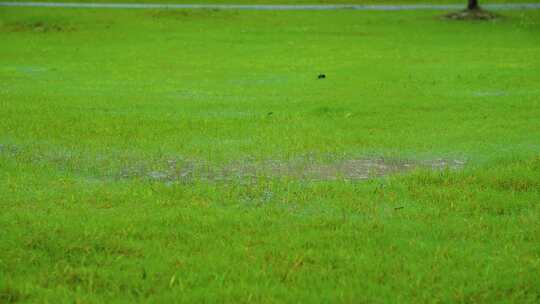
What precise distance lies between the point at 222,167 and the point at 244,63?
14565 mm

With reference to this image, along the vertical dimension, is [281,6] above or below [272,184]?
below

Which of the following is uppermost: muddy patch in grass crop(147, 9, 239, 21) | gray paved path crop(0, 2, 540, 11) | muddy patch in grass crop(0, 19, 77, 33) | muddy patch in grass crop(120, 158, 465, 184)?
muddy patch in grass crop(120, 158, 465, 184)

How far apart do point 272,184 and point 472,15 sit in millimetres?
31389

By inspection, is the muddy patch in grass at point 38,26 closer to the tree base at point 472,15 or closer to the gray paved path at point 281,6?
the gray paved path at point 281,6

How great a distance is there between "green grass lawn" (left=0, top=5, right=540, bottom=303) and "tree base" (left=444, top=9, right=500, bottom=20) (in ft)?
52.7

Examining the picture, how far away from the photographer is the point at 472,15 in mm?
38188

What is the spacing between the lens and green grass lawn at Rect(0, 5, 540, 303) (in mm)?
6105

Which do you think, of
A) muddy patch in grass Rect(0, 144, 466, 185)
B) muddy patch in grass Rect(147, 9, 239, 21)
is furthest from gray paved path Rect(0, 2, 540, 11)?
muddy patch in grass Rect(0, 144, 466, 185)

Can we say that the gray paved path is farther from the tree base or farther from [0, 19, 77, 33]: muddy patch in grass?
[0, 19, 77, 33]: muddy patch in grass

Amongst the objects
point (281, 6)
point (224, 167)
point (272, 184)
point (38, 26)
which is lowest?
point (281, 6)

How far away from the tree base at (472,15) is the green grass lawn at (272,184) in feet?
52.7

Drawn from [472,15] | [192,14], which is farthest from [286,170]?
[192,14]

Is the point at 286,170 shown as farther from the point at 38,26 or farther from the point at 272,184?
the point at 38,26

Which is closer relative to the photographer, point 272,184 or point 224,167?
point 272,184
